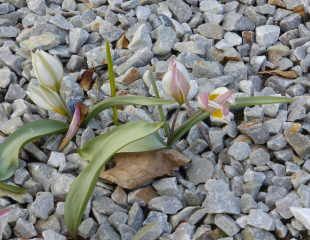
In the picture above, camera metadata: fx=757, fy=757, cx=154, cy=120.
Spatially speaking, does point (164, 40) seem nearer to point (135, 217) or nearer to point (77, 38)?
point (77, 38)

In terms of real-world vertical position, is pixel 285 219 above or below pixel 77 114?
below

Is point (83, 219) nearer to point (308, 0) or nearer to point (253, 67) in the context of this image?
point (253, 67)

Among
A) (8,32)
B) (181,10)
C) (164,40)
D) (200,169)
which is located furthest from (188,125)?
(8,32)

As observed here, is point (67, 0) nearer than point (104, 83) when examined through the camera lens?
No

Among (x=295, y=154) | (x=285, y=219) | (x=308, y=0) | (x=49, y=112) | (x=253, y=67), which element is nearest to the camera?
(x=285, y=219)

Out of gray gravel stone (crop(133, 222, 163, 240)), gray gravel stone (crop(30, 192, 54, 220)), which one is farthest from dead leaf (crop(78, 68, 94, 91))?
gray gravel stone (crop(133, 222, 163, 240))

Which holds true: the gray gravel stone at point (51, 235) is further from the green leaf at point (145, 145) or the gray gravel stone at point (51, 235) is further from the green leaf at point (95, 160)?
the green leaf at point (145, 145)

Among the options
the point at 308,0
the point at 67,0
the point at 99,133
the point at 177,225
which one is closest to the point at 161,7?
the point at 67,0
